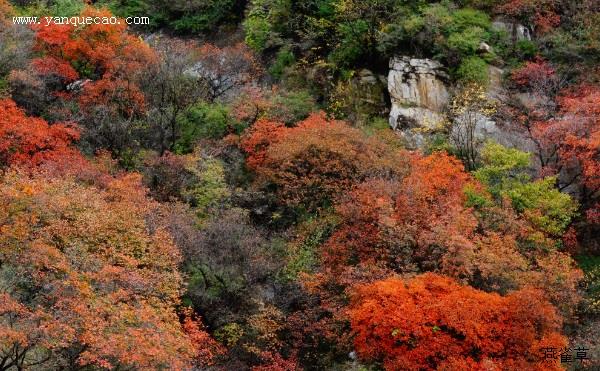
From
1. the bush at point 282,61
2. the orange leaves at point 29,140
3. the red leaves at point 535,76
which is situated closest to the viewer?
the orange leaves at point 29,140

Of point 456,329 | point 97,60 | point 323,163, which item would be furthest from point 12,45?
point 456,329

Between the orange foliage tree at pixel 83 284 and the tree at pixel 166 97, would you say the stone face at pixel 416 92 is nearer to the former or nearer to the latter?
the tree at pixel 166 97

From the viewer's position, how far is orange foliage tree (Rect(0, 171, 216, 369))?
62.4ft

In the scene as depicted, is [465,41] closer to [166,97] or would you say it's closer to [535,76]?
[535,76]

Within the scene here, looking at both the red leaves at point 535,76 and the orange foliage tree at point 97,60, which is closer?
the orange foliage tree at point 97,60

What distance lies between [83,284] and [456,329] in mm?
12815

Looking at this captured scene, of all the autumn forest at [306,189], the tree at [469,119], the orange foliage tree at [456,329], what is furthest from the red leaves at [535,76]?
the orange foliage tree at [456,329]

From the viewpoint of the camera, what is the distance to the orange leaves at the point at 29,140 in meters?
29.0

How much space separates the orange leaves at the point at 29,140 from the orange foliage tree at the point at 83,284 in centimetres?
416

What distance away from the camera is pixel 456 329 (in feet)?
70.8

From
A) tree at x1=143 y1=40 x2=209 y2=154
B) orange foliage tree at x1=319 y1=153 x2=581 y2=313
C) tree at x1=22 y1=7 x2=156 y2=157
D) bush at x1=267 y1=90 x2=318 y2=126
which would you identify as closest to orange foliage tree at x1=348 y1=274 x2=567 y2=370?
orange foliage tree at x1=319 y1=153 x2=581 y2=313

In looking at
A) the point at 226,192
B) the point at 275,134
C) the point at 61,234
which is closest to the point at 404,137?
the point at 275,134

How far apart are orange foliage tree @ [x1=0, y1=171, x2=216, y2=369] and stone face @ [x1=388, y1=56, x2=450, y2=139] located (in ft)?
55.0

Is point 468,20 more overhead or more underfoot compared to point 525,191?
more overhead
